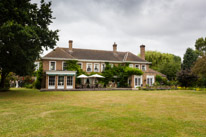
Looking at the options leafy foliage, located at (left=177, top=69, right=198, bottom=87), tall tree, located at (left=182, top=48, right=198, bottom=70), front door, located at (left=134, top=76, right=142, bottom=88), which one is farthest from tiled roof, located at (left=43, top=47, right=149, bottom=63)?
tall tree, located at (left=182, top=48, right=198, bottom=70)

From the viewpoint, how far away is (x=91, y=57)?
34.2 meters

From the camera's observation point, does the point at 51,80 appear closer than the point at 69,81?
Yes

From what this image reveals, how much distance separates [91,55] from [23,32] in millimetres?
21651

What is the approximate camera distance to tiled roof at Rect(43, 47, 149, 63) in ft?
103

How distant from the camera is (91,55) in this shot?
35062 millimetres

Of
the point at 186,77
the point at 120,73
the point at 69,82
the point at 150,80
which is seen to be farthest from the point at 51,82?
the point at 186,77

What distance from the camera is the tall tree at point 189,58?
4350cm

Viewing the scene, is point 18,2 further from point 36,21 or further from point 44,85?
point 44,85

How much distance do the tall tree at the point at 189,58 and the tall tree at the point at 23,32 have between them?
38.0 metres

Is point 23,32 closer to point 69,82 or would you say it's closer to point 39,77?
point 69,82

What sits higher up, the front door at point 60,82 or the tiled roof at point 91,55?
the tiled roof at point 91,55

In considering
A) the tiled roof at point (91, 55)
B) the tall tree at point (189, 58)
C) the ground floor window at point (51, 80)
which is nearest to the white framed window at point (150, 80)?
the tiled roof at point (91, 55)

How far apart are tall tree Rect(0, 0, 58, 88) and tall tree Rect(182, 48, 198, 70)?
1494 inches

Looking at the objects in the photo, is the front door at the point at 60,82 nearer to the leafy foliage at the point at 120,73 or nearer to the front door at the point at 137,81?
the leafy foliage at the point at 120,73
